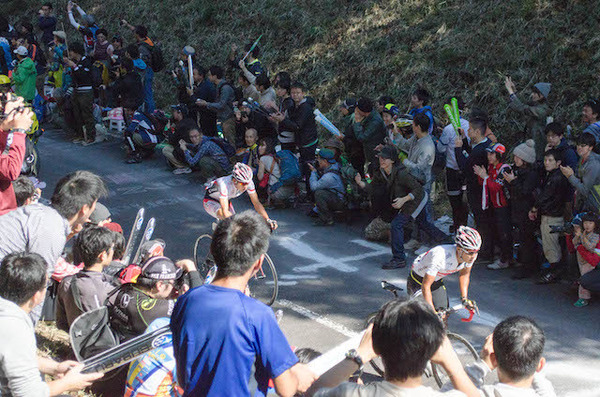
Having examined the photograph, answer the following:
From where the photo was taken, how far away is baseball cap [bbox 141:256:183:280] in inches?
221

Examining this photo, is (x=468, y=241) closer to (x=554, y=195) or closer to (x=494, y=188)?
(x=554, y=195)

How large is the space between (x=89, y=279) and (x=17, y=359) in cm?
238

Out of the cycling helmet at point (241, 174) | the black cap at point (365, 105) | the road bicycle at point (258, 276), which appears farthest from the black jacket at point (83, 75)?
the cycling helmet at point (241, 174)

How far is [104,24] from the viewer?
71.1ft

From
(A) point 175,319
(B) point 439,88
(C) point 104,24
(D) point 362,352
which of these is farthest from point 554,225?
(C) point 104,24

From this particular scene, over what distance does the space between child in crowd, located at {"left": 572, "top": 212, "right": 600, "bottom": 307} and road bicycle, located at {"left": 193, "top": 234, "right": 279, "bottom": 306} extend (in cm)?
355

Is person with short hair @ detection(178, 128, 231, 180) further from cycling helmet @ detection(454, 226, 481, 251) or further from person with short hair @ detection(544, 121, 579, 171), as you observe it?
cycling helmet @ detection(454, 226, 481, 251)

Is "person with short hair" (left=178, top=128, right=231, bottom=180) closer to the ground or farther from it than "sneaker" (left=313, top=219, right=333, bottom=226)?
farther from it

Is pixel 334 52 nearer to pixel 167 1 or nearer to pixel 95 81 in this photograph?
pixel 95 81

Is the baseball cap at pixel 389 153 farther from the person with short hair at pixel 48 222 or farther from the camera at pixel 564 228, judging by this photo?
the person with short hair at pixel 48 222

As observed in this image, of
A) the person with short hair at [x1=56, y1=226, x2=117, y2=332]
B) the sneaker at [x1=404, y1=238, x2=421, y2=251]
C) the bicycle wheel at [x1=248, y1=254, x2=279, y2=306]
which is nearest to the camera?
the person with short hair at [x1=56, y1=226, x2=117, y2=332]

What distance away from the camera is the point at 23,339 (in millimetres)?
3637

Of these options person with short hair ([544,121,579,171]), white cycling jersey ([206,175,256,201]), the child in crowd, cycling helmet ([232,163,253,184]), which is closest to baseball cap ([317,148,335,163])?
white cycling jersey ([206,175,256,201])

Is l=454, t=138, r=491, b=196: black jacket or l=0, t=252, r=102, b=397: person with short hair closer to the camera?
l=0, t=252, r=102, b=397: person with short hair
